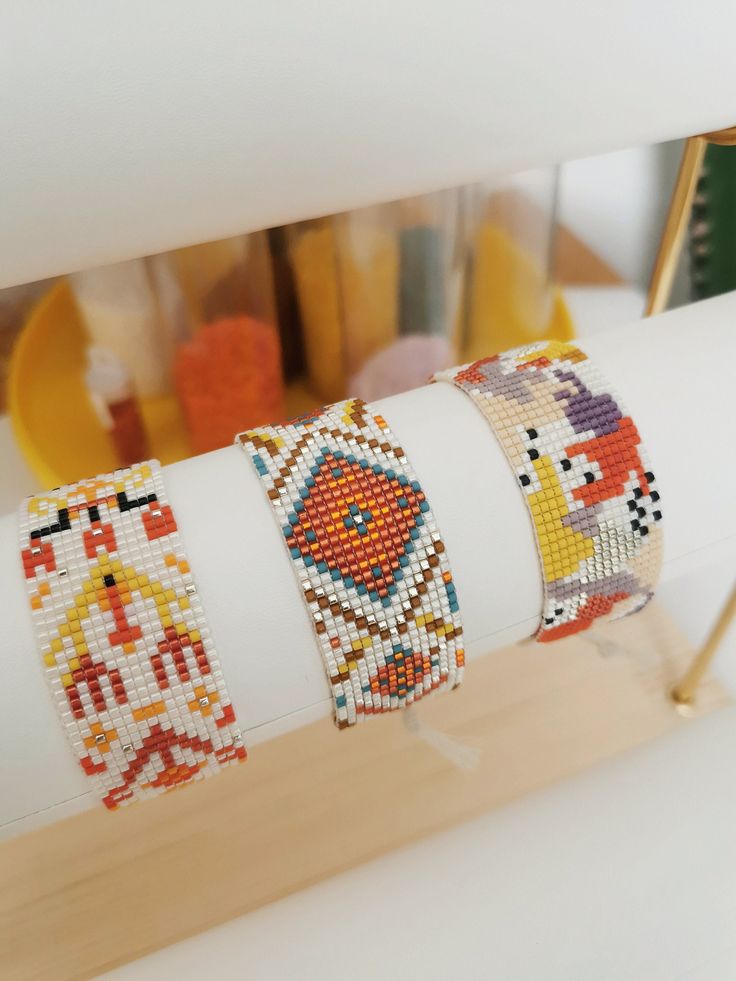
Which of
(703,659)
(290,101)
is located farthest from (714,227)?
(290,101)

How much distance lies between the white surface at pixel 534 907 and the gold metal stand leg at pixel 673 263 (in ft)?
0.35

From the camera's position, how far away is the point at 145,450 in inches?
20.2

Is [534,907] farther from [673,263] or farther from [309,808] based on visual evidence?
[673,263]

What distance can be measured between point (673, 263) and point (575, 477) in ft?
0.73

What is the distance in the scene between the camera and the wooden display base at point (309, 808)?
1.22ft

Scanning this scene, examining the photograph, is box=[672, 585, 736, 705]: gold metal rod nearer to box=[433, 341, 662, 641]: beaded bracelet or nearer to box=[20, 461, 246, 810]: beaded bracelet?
box=[433, 341, 662, 641]: beaded bracelet

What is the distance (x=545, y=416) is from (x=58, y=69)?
178 mm

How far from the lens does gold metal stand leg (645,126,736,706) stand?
41 cm

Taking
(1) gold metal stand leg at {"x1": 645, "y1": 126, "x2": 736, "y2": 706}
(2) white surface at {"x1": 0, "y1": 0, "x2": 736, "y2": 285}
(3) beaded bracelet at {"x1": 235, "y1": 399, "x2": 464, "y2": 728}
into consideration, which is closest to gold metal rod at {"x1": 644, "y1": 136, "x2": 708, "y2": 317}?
(1) gold metal stand leg at {"x1": 645, "y1": 126, "x2": 736, "y2": 706}

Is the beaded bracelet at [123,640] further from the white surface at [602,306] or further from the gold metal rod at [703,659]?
the white surface at [602,306]

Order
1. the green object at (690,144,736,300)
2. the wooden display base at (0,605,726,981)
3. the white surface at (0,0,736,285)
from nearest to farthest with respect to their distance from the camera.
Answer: the white surface at (0,0,736,285), the wooden display base at (0,605,726,981), the green object at (690,144,736,300)

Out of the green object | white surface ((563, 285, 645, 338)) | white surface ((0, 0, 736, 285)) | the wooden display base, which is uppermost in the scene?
white surface ((0, 0, 736, 285))

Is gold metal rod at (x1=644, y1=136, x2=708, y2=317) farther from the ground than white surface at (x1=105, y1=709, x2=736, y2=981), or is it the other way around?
gold metal rod at (x1=644, y1=136, x2=708, y2=317)

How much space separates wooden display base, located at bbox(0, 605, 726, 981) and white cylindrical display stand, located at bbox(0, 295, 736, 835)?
0.47 feet
